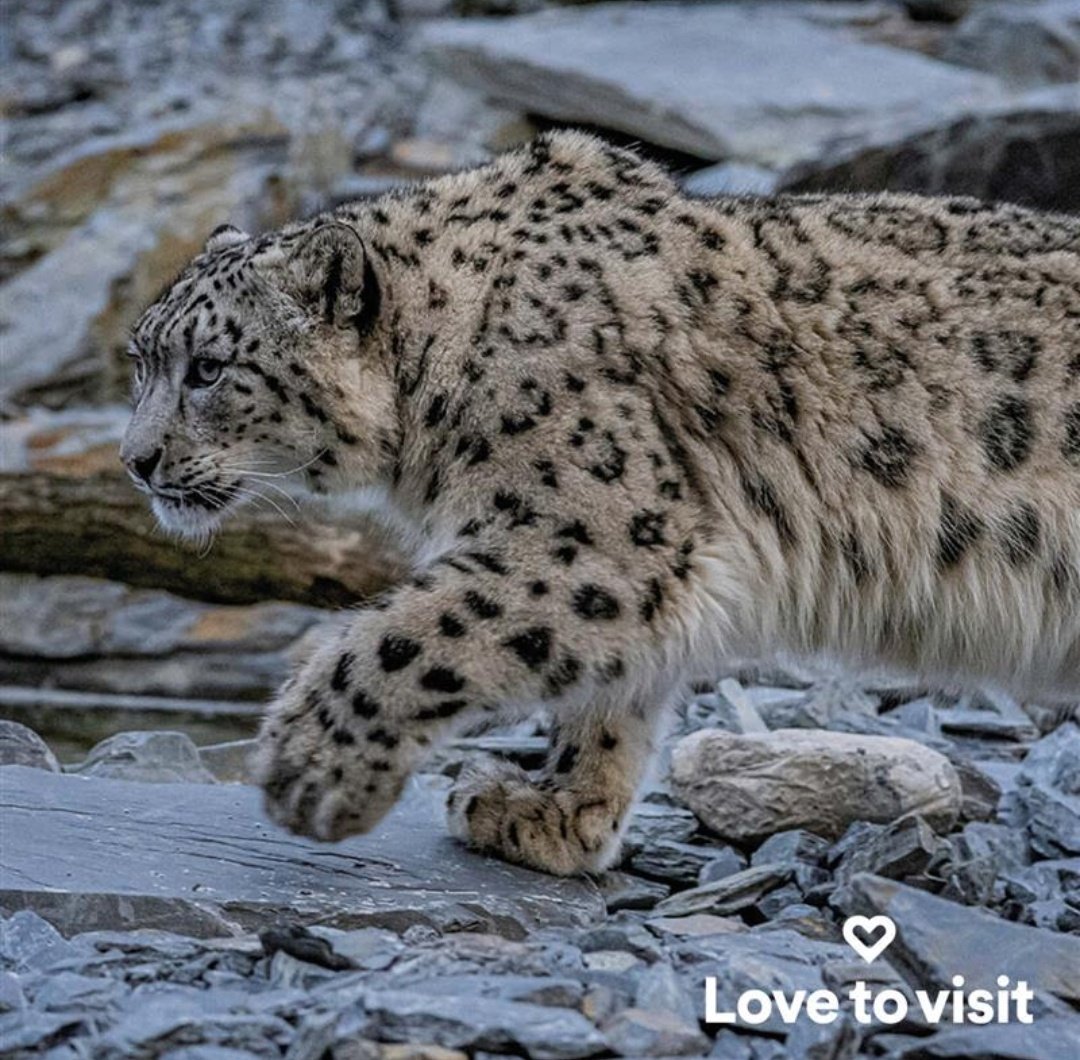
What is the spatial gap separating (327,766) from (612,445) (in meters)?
1.07

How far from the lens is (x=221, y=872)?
5.26 metres

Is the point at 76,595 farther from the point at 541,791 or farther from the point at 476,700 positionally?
the point at 476,700

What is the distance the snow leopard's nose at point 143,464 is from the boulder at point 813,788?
188 centimetres

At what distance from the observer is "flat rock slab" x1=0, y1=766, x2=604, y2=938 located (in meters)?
4.87

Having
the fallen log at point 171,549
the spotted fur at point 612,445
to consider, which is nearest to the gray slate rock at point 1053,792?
the spotted fur at point 612,445

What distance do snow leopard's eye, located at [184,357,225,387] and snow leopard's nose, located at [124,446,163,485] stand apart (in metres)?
0.21

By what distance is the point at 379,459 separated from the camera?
5652mm

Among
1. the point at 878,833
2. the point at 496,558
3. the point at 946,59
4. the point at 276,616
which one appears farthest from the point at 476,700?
the point at 946,59

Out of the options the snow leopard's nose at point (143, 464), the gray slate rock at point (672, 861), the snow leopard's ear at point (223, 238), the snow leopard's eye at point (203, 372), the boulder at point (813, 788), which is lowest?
the gray slate rock at point (672, 861)

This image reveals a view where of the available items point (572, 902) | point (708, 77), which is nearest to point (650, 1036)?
point (572, 902)

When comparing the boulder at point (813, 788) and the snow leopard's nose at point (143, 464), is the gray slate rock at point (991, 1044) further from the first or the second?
the snow leopard's nose at point (143, 464)

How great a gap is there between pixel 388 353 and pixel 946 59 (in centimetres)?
1276

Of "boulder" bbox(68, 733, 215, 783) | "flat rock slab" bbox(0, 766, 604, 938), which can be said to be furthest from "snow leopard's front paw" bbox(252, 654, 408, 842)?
"boulder" bbox(68, 733, 215, 783)

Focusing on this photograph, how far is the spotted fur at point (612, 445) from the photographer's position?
516 centimetres
